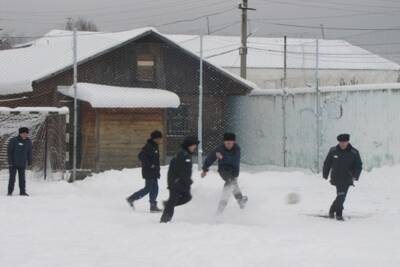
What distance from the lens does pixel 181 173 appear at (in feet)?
37.2

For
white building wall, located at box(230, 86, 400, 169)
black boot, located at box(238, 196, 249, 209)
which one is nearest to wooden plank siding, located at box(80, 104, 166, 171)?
white building wall, located at box(230, 86, 400, 169)

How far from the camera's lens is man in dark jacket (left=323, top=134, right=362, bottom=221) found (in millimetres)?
12073

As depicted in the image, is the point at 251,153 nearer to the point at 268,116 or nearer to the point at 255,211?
the point at 268,116

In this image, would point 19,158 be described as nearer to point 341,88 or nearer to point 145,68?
point 341,88

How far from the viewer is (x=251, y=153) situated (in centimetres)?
2352

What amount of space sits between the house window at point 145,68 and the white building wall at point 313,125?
121 inches

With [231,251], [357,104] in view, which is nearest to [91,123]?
[357,104]

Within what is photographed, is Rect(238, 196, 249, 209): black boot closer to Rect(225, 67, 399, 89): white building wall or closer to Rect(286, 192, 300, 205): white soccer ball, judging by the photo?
Rect(286, 192, 300, 205): white soccer ball

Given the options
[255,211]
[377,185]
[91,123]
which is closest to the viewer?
[255,211]

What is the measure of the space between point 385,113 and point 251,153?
721 cm

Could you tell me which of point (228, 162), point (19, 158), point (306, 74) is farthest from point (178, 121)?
point (306, 74)

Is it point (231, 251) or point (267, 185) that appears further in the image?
point (267, 185)

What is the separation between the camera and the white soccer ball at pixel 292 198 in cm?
1445

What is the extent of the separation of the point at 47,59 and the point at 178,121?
5091 millimetres
